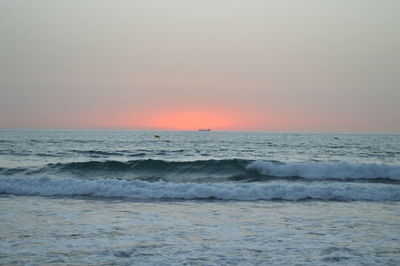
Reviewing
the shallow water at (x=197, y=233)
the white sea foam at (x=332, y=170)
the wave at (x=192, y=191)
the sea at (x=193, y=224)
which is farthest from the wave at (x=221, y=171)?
the shallow water at (x=197, y=233)

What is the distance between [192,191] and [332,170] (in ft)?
33.8

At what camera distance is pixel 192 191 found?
12.6 m

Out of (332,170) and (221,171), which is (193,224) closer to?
(221,171)

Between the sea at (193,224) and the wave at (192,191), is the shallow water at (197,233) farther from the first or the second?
the wave at (192,191)

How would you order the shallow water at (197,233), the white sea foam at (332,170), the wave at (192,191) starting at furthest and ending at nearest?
the white sea foam at (332,170) → the wave at (192,191) → the shallow water at (197,233)

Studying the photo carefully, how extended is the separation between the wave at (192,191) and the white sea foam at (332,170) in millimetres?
6101

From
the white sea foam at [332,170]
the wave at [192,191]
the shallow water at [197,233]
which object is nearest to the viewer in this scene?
the shallow water at [197,233]

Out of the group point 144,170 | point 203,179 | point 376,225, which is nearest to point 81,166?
point 144,170

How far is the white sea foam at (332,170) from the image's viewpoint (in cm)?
1906

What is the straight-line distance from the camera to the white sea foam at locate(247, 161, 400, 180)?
19062 mm

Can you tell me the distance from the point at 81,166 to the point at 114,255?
16.8 m

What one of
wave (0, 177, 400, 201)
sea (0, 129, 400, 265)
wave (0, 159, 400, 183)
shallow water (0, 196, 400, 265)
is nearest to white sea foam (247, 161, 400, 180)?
wave (0, 159, 400, 183)

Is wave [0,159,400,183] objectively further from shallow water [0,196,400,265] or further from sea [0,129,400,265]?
shallow water [0,196,400,265]

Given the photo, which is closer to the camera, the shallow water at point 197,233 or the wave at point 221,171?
the shallow water at point 197,233
